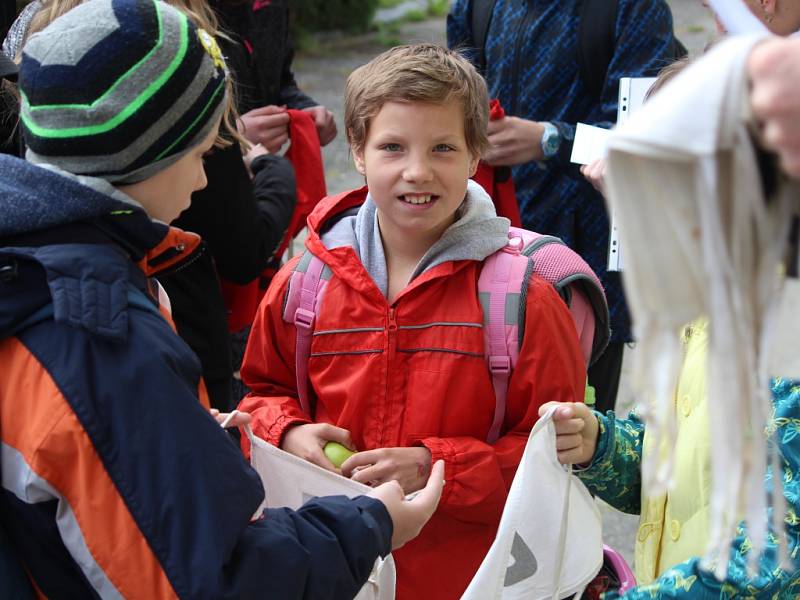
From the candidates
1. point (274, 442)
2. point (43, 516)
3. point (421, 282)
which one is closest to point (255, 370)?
point (274, 442)

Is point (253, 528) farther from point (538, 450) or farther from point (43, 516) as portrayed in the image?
point (538, 450)

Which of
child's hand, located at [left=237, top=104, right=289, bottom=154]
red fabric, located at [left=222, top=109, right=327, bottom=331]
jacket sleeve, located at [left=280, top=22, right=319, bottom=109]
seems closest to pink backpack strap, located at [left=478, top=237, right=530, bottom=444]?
red fabric, located at [left=222, top=109, right=327, bottom=331]

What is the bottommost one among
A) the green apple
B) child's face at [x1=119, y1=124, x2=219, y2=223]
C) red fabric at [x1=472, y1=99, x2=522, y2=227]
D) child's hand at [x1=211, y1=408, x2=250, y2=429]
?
the green apple

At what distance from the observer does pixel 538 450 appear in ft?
6.23

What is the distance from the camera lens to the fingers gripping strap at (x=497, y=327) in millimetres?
2127

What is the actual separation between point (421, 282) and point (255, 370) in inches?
20.1

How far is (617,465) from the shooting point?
6.72 feet

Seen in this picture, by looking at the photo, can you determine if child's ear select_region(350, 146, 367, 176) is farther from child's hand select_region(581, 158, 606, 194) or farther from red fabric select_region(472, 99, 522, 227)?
red fabric select_region(472, 99, 522, 227)

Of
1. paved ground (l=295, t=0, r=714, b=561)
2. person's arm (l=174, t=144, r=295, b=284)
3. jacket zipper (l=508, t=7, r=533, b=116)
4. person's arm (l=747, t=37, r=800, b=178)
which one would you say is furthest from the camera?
paved ground (l=295, t=0, r=714, b=561)

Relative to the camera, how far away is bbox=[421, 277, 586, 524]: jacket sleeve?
2090mm

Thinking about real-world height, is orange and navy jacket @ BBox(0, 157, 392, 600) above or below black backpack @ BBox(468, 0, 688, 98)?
below

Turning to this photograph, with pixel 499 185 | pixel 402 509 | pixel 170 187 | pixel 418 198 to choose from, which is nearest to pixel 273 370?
pixel 418 198

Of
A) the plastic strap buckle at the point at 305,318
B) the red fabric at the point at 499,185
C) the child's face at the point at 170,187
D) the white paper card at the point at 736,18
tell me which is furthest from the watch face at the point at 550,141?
the white paper card at the point at 736,18

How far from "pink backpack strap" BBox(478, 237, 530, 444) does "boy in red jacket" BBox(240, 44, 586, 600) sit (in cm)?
2
